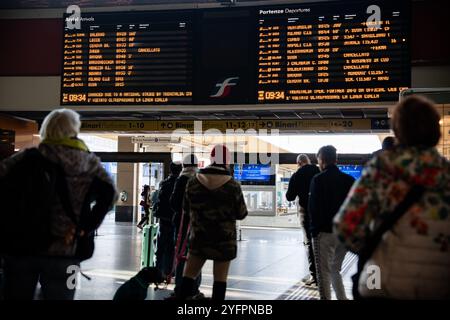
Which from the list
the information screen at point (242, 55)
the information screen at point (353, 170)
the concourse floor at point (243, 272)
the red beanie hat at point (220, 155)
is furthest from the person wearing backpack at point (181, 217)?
the information screen at point (353, 170)

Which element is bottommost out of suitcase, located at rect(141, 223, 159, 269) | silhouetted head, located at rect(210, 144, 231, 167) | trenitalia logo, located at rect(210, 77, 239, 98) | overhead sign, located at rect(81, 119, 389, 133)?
suitcase, located at rect(141, 223, 159, 269)

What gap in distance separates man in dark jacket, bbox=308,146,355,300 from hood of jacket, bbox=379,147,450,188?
2727 millimetres

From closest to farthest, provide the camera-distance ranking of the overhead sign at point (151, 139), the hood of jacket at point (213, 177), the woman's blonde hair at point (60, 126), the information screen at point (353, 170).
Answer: the woman's blonde hair at point (60, 126)
the hood of jacket at point (213, 177)
the information screen at point (353, 170)
the overhead sign at point (151, 139)

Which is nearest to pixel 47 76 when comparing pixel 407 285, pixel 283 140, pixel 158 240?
pixel 158 240

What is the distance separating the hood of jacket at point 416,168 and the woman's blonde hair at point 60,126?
163 centimetres

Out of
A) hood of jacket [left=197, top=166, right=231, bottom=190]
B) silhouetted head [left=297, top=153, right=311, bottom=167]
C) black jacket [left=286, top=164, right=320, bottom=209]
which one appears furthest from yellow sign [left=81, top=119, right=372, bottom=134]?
hood of jacket [left=197, top=166, right=231, bottom=190]

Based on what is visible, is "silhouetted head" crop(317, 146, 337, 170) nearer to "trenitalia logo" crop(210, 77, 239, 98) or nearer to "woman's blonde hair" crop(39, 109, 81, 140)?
"trenitalia logo" crop(210, 77, 239, 98)

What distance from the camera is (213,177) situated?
456 cm

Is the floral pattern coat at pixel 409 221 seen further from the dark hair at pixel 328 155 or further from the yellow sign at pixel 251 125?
the yellow sign at pixel 251 125

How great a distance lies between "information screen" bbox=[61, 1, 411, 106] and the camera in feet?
18.8

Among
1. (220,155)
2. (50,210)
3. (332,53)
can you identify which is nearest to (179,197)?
(220,155)

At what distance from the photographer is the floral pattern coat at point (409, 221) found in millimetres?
2039

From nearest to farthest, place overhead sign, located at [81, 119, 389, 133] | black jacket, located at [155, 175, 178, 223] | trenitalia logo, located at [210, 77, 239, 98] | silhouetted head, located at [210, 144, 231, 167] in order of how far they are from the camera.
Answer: silhouetted head, located at [210, 144, 231, 167] → trenitalia logo, located at [210, 77, 239, 98] → black jacket, located at [155, 175, 178, 223] → overhead sign, located at [81, 119, 389, 133]
